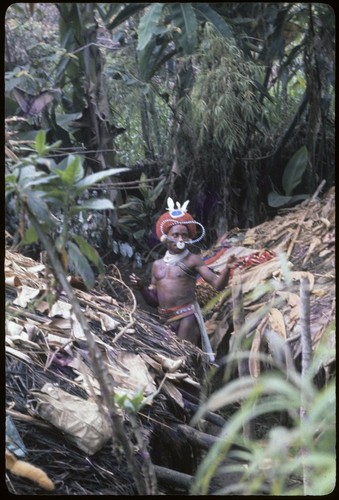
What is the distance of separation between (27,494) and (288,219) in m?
2.18

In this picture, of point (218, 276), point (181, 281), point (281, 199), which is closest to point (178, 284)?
point (181, 281)

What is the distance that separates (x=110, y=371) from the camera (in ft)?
5.47

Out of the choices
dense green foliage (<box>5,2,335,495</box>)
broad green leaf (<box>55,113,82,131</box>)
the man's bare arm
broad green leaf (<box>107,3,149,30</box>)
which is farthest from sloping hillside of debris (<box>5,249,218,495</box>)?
broad green leaf (<box>107,3,149,30</box>)

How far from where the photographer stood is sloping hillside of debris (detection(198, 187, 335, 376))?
224 centimetres

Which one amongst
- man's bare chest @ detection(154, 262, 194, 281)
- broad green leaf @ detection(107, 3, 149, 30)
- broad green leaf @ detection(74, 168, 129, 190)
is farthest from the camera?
broad green leaf @ detection(107, 3, 149, 30)

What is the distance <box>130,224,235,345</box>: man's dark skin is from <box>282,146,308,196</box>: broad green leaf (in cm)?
95

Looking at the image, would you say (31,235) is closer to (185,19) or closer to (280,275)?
(280,275)

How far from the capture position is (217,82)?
3.10 m

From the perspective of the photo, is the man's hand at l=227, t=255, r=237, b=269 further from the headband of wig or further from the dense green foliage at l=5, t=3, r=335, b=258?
the dense green foliage at l=5, t=3, r=335, b=258

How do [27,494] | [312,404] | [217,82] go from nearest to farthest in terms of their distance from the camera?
[312,404]
[27,494]
[217,82]

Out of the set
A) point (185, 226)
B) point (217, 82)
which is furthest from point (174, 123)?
point (185, 226)

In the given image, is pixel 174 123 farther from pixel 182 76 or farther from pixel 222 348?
pixel 222 348

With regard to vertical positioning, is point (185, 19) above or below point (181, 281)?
above

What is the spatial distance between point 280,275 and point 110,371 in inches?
42.6
